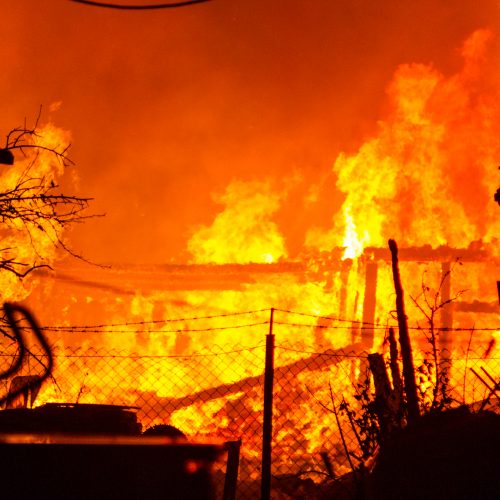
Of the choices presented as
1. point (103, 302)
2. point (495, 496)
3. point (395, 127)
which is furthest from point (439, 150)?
point (495, 496)

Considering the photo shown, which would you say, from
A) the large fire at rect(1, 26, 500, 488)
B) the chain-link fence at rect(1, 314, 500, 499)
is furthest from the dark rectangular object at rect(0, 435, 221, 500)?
the large fire at rect(1, 26, 500, 488)

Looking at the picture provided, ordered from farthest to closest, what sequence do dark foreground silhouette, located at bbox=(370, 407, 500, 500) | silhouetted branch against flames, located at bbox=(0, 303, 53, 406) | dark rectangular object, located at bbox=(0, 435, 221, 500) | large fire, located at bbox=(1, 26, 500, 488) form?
large fire, located at bbox=(1, 26, 500, 488) → silhouetted branch against flames, located at bbox=(0, 303, 53, 406) → dark foreground silhouette, located at bbox=(370, 407, 500, 500) → dark rectangular object, located at bbox=(0, 435, 221, 500)

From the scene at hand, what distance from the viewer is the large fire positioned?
14484 millimetres

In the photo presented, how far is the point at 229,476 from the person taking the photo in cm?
466

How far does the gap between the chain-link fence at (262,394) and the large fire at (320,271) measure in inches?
3.4

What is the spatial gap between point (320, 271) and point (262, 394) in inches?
172

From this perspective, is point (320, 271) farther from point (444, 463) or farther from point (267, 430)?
point (444, 463)

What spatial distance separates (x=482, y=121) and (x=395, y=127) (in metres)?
4.09

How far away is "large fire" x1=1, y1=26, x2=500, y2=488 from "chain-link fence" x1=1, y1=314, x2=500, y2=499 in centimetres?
9

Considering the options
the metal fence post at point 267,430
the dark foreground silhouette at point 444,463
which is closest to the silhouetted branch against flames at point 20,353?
the metal fence post at point 267,430

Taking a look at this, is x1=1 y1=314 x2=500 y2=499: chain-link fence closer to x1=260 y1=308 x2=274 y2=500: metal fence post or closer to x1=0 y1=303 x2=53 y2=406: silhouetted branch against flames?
x1=260 y1=308 x2=274 y2=500: metal fence post

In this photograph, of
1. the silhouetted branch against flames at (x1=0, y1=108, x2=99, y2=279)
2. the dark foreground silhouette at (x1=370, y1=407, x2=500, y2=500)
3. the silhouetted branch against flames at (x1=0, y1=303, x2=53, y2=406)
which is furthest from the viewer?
the silhouetted branch against flames at (x1=0, y1=303, x2=53, y2=406)

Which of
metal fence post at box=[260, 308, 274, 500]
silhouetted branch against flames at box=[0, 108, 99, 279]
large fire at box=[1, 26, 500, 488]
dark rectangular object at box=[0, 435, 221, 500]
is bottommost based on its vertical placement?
dark rectangular object at box=[0, 435, 221, 500]

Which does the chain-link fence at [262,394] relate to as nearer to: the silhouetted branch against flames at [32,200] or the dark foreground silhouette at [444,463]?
the silhouetted branch against flames at [32,200]
